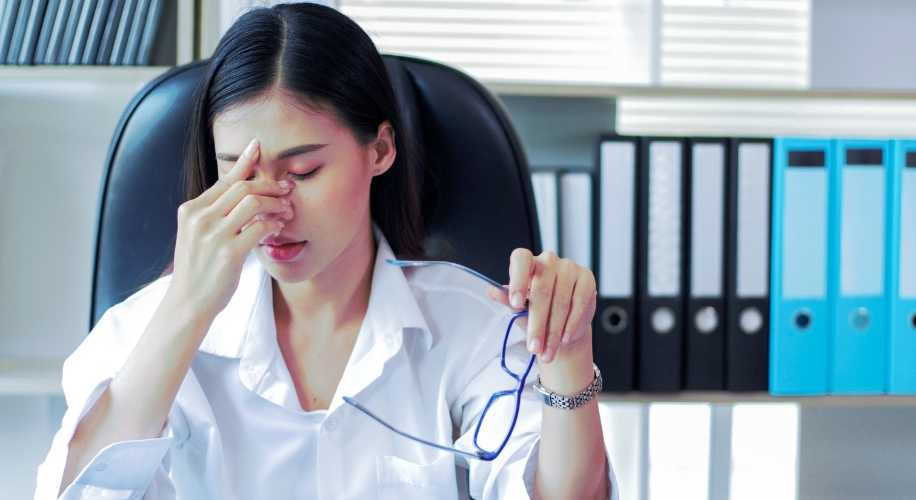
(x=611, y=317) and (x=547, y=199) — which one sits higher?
(x=547, y=199)

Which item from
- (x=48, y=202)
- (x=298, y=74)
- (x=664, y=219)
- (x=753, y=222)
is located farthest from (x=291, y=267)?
(x=48, y=202)

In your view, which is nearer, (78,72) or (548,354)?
(548,354)

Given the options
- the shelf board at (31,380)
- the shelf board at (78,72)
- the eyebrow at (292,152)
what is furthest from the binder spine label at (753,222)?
the shelf board at (31,380)

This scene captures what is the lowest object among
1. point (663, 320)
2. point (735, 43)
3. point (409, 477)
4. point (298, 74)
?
point (409, 477)

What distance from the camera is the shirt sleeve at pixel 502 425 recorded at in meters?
0.91

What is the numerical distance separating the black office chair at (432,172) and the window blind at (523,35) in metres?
0.66

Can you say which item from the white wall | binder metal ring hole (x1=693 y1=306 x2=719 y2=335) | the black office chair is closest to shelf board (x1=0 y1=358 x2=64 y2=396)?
the white wall

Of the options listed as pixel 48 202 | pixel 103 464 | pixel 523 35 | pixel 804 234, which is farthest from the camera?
pixel 523 35

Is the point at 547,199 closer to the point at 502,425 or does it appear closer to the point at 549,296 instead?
the point at 502,425

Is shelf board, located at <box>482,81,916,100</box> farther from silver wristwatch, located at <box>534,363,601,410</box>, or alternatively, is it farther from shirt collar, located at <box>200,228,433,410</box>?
silver wristwatch, located at <box>534,363,601,410</box>

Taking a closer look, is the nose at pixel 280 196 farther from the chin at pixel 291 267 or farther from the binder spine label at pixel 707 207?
the binder spine label at pixel 707 207

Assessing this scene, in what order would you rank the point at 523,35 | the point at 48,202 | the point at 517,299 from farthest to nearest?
the point at 523,35, the point at 48,202, the point at 517,299

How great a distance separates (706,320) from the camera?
133 centimetres

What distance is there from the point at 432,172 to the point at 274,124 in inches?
9.8
